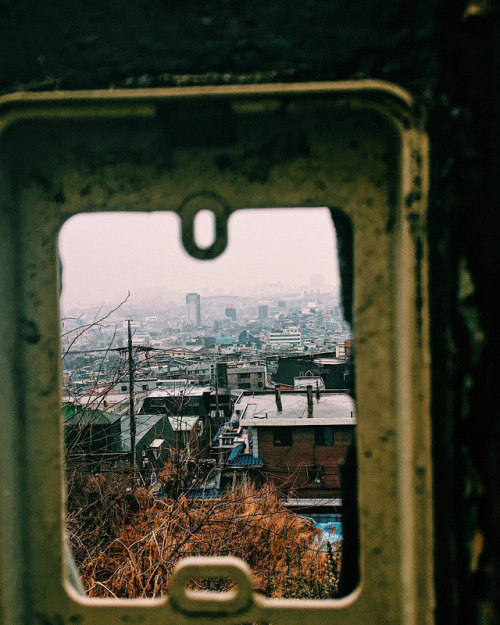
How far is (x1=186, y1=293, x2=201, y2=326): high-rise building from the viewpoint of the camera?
25.0 meters

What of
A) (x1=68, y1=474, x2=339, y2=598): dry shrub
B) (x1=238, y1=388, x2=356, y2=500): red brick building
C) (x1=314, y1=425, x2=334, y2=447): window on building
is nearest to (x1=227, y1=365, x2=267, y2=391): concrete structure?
(x1=238, y1=388, x2=356, y2=500): red brick building

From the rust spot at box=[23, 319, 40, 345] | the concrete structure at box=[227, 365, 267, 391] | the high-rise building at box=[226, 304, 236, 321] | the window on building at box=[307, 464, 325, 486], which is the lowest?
the window on building at box=[307, 464, 325, 486]

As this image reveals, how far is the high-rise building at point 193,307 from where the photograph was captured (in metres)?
25.0

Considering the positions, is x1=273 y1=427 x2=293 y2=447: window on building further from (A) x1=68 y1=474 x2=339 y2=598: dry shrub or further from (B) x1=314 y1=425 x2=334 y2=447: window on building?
(A) x1=68 y1=474 x2=339 y2=598: dry shrub

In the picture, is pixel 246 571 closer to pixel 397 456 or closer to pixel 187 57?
pixel 397 456

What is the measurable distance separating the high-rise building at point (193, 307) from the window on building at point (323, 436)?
1438 cm

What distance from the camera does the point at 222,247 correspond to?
18.7 inches

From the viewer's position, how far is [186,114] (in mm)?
450

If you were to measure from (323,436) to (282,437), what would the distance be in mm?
1008

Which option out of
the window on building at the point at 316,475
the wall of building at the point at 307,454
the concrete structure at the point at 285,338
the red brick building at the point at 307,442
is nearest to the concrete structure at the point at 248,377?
the concrete structure at the point at 285,338

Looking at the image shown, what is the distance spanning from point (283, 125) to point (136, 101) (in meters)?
0.15

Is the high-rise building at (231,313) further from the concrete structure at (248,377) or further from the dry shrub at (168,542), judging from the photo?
the dry shrub at (168,542)

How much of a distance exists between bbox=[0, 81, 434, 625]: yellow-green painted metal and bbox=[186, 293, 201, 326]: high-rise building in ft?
78.8

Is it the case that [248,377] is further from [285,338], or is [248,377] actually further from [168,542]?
[168,542]
